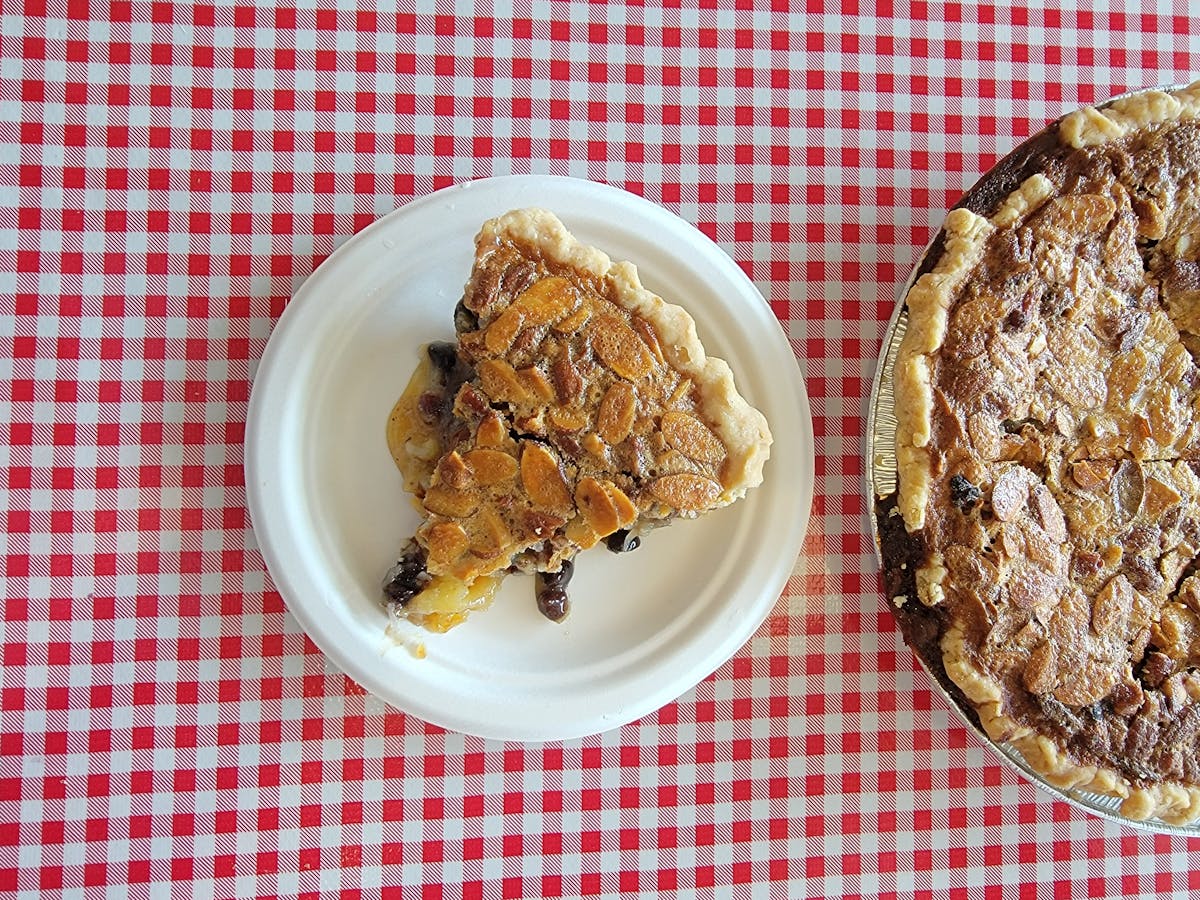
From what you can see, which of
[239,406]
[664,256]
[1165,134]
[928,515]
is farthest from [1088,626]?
[239,406]

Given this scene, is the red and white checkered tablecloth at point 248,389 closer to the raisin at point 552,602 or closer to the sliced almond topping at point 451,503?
the raisin at point 552,602

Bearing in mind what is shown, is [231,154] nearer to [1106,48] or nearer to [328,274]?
[328,274]

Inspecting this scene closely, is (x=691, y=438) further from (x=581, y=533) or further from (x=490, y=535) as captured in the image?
(x=490, y=535)

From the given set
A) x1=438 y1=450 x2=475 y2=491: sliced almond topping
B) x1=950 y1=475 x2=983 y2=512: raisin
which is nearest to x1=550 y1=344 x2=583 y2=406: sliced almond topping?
x1=438 y1=450 x2=475 y2=491: sliced almond topping

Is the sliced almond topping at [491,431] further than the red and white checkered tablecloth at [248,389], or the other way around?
the red and white checkered tablecloth at [248,389]

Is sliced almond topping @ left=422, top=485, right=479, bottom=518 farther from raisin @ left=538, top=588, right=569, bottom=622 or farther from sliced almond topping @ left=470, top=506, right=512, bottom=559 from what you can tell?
raisin @ left=538, top=588, right=569, bottom=622

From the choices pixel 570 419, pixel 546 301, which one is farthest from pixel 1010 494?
pixel 546 301

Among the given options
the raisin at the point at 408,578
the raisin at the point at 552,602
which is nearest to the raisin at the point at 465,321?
the raisin at the point at 408,578
